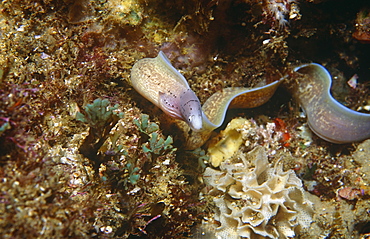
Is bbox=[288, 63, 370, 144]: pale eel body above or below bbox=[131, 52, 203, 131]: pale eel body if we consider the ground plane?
below

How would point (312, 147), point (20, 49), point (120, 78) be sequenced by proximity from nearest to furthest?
point (20, 49) < point (120, 78) < point (312, 147)

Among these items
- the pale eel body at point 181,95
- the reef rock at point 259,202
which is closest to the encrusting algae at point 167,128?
the reef rock at point 259,202

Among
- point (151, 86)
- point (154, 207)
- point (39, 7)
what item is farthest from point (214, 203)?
point (39, 7)

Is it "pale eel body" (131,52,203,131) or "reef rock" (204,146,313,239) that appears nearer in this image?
"pale eel body" (131,52,203,131)

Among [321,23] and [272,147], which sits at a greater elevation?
[321,23]

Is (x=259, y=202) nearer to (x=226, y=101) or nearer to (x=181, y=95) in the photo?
(x=226, y=101)

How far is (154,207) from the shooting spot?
273 cm

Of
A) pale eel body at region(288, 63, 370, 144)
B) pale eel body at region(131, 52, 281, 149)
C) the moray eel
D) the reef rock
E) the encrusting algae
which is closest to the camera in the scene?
the encrusting algae

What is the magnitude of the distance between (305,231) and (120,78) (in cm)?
386

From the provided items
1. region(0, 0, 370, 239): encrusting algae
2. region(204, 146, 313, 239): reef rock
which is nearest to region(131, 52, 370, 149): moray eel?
region(0, 0, 370, 239): encrusting algae

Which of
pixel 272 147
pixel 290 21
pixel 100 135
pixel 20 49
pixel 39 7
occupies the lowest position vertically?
pixel 272 147

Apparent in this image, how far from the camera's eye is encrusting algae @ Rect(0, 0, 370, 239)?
2.02 meters

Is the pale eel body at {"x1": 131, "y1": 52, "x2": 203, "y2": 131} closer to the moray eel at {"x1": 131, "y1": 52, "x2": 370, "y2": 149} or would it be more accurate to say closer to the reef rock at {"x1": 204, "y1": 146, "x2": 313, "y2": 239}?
the moray eel at {"x1": 131, "y1": 52, "x2": 370, "y2": 149}

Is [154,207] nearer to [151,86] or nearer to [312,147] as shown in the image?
[151,86]
